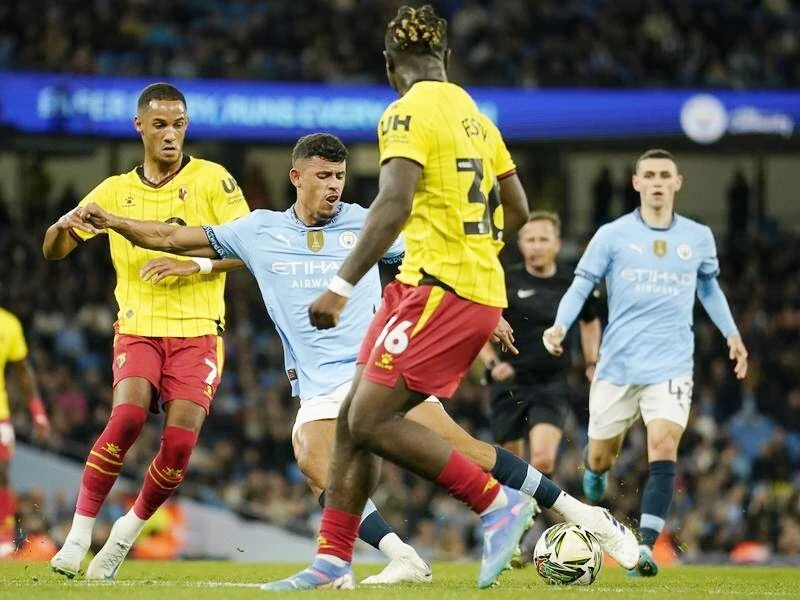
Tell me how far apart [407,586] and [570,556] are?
88 centimetres

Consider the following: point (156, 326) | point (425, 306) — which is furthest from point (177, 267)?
point (425, 306)

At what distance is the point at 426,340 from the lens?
632cm

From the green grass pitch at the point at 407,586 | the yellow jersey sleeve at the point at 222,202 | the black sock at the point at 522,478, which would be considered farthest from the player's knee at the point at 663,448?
the yellow jersey sleeve at the point at 222,202

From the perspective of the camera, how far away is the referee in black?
1076 centimetres

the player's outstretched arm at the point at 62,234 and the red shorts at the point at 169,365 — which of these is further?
the red shorts at the point at 169,365

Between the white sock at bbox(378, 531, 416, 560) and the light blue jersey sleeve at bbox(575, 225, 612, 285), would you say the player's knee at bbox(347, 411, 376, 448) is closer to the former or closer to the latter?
the white sock at bbox(378, 531, 416, 560)

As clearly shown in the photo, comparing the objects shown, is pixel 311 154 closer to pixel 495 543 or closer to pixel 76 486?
pixel 495 543

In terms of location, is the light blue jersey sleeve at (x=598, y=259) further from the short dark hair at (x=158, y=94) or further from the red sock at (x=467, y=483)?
the red sock at (x=467, y=483)

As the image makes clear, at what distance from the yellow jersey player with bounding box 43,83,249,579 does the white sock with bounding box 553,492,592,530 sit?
2.05 meters

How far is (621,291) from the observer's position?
9.76 meters

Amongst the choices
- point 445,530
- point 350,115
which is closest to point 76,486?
point 445,530

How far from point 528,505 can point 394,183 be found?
1612mm

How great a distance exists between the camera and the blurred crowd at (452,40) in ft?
73.7

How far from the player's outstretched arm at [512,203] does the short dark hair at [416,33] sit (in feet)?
2.47
